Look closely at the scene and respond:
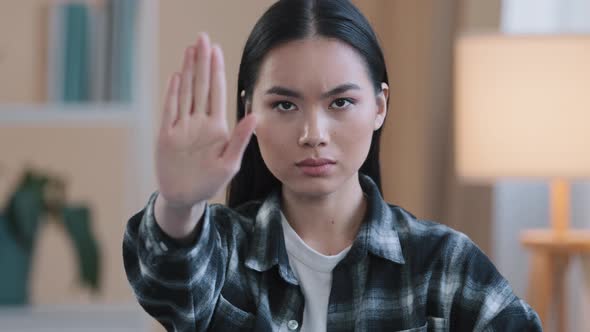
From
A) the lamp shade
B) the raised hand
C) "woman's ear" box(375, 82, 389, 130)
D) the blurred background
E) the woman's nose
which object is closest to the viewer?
the raised hand

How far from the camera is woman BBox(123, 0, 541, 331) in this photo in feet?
3.20

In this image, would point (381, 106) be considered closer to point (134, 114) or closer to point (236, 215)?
point (236, 215)

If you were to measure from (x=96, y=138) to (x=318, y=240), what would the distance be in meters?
1.80

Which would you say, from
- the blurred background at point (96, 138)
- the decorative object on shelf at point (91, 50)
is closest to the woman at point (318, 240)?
the blurred background at point (96, 138)

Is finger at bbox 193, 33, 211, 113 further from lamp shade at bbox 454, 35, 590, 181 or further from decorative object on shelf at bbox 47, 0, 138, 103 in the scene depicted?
decorative object on shelf at bbox 47, 0, 138, 103

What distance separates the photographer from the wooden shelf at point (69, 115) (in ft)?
8.83

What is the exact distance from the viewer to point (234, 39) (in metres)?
2.84

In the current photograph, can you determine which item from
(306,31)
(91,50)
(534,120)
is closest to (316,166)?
(306,31)

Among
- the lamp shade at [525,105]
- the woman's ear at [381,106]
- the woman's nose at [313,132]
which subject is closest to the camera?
the woman's nose at [313,132]

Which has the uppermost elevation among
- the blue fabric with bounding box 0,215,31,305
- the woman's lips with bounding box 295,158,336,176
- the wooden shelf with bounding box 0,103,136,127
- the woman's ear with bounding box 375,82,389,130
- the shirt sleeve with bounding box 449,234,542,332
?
the woman's ear with bounding box 375,82,389,130

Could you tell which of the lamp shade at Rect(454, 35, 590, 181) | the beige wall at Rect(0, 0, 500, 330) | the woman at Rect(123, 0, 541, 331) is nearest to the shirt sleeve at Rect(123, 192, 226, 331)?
the woman at Rect(123, 0, 541, 331)

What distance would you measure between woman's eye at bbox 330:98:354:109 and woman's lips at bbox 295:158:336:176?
57mm

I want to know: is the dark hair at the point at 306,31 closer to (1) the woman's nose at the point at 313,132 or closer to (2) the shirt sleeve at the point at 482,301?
(1) the woman's nose at the point at 313,132

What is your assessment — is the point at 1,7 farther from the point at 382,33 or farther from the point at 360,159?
the point at 360,159
